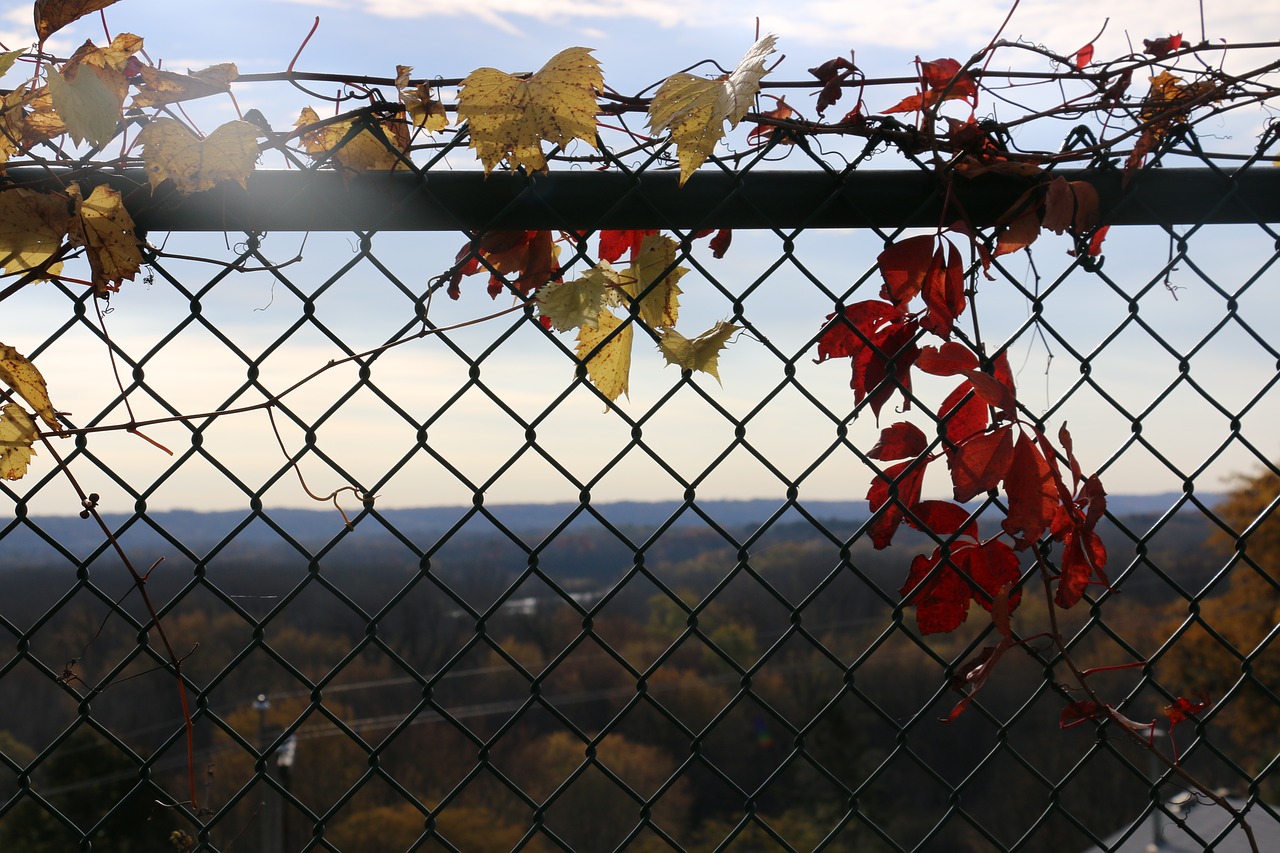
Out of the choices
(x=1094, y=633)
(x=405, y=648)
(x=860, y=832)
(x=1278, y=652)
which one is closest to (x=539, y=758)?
(x=405, y=648)

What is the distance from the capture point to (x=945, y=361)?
1.32 metres

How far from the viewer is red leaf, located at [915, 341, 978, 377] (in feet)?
4.30

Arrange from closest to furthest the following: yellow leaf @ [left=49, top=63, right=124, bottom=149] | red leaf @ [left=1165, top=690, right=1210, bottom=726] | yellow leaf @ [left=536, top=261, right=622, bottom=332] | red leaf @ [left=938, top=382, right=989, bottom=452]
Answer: yellow leaf @ [left=49, top=63, right=124, bottom=149] → yellow leaf @ [left=536, top=261, right=622, bottom=332] → red leaf @ [left=938, top=382, right=989, bottom=452] → red leaf @ [left=1165, top=690, right=1210, bottom=726]

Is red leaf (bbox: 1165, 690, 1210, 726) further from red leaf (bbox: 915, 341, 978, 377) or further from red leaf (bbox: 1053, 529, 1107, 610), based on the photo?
red leaf (bbox: 915, 341, 978, 377)

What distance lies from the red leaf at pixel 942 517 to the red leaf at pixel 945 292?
257mm

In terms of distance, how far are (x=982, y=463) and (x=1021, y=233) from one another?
35 centimetres

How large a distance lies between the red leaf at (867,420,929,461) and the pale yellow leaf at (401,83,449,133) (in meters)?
0.74

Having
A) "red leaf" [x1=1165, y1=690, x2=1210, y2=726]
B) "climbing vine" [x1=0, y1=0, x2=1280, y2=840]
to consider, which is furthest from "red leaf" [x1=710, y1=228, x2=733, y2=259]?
"red leaf" [x1=1165, y1=690, x2=1210, y2=726]

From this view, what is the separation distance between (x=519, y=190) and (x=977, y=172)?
654mm

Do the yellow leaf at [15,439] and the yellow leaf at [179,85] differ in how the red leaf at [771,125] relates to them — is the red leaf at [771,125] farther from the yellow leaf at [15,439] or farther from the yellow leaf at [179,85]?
the yellow leaf at [15,439]

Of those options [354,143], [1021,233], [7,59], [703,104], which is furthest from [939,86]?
[7,59]

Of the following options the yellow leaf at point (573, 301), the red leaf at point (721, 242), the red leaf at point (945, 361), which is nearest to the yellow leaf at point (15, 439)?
the yellow leaf at point (573, 301)

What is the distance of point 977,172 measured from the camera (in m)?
1.37

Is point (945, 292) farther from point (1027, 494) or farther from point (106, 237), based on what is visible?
point (106, 237)
